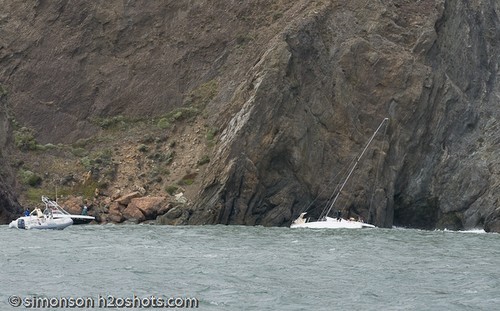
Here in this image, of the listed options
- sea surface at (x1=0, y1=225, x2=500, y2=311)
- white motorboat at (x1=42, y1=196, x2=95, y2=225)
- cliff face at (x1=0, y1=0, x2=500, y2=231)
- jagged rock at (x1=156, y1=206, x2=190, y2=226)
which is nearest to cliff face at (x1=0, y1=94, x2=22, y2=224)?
white motorboat at (x1=42, y1=196, x2=95, y2=225)

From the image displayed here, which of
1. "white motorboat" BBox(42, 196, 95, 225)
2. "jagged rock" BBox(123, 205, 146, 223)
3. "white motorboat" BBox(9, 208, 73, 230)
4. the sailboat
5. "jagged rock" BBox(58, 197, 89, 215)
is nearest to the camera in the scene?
"white motorboat" BBox(9, 208, 73, 230)

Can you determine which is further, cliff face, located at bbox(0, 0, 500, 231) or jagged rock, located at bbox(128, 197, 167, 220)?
cliff face, located at bbox(0, 0, 500, 231)

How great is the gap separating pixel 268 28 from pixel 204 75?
707 cm

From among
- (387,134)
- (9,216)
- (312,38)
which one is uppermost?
(312,38)

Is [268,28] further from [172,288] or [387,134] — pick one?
[172,288]

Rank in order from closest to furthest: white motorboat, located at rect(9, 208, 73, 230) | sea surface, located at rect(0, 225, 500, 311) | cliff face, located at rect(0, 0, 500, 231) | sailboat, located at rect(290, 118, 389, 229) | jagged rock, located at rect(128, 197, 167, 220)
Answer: sea surface, located at rect(0, 225, 500, 311) → white motorboat, located at rect(9, 208, 73, 230) → sailboat, located at rect(290, 118, 389, 229) → jagged rock, located at rect(128, 197, 167, 220) → cliff face, located at rect(0, 0, 500, 231)

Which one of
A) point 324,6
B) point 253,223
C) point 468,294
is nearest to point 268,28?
point 324,6

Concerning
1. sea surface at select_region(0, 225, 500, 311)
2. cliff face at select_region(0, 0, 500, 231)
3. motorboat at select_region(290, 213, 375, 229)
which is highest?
cliff face at select_region(0, 0, 500, 231)

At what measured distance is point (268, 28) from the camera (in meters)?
101

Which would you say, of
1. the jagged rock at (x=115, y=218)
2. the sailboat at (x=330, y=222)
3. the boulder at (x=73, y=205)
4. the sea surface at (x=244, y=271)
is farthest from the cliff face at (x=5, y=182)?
the sailboat at (x=330, y=222)

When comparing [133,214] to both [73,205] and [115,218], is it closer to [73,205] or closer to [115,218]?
[115,218]

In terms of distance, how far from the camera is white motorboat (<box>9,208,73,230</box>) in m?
76.3

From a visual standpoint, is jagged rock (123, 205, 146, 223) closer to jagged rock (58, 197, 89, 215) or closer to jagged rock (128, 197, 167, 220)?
jagged rock (128, 197, 167, 220)

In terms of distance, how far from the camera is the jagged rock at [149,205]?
84188 millimetres
